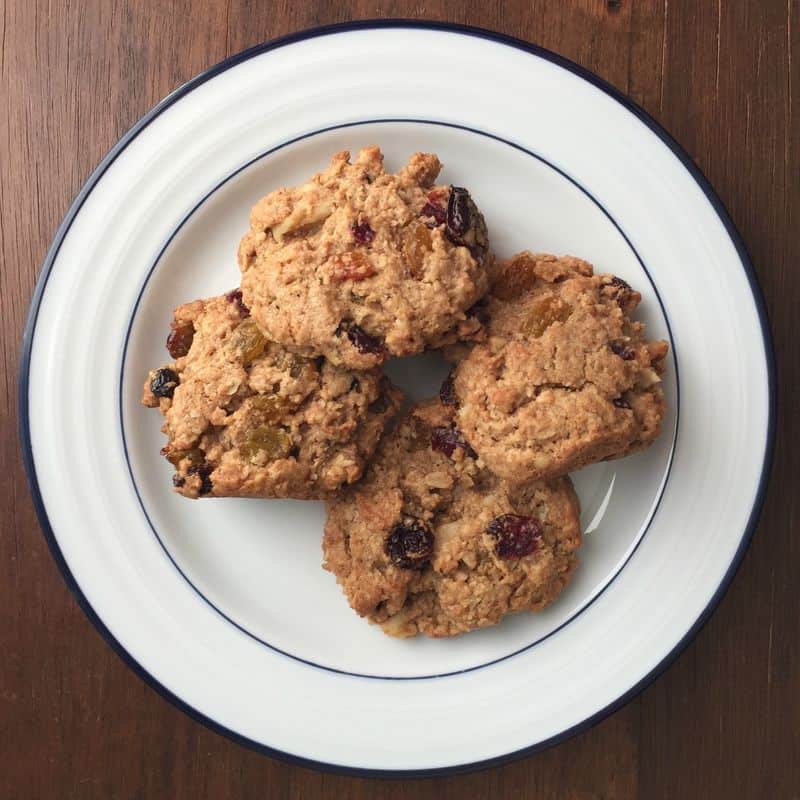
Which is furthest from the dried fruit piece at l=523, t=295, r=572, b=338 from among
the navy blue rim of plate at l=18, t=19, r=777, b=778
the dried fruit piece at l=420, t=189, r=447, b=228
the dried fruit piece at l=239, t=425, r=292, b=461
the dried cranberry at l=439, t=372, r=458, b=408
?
the dried fruit piece at l=239, t=425, r=292, b=461

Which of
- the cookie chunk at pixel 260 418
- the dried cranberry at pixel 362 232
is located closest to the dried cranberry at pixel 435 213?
the dried cranberry at pixel 362 232

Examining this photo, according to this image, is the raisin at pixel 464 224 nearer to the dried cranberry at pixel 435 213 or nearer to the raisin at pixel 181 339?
the dried cranberry at pixel 435 213

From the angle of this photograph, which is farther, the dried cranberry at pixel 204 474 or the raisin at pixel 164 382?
the raisin at pixel 164 382

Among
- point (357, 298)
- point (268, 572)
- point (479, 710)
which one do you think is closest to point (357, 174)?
point (357, 298)

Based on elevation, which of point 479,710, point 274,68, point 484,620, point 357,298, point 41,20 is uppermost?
point 41,20

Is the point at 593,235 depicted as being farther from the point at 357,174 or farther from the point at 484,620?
the point at 484,620

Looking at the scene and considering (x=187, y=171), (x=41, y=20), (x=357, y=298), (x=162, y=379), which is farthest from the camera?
(x=41, y=20)

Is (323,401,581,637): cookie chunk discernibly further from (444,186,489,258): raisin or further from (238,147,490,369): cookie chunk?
(444,186,489,258): raisin
